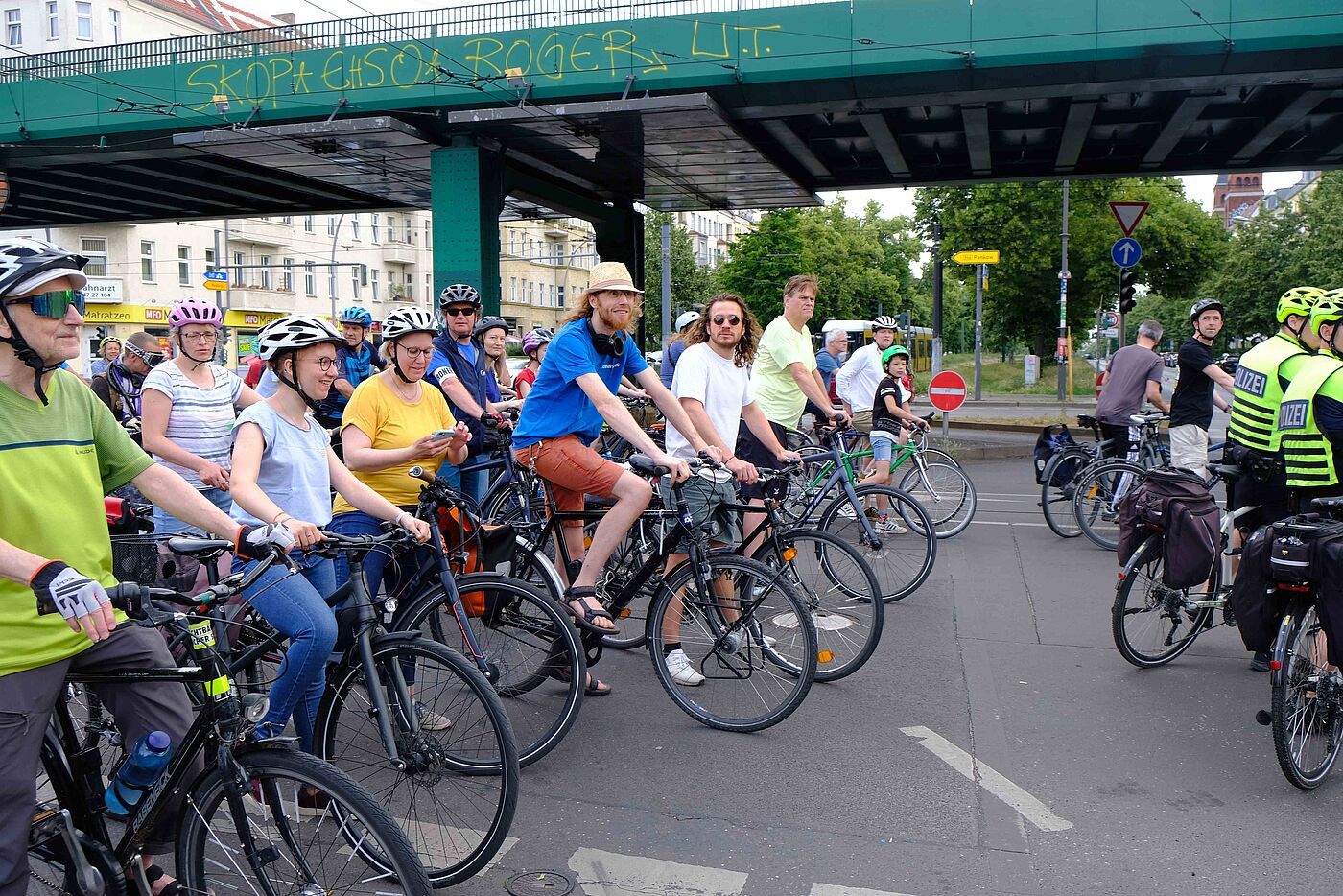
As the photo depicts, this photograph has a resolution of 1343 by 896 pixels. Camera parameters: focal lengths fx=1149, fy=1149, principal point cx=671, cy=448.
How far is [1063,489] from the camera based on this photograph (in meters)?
10.2

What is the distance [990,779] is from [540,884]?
6.36ft

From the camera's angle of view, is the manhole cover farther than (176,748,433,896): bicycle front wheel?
Yes

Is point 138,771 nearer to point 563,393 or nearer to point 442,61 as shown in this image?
point 563,393

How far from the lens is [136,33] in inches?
2016

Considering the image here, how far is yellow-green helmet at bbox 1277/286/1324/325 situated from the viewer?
5.74m

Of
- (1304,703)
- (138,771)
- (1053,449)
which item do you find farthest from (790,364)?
(138,771)

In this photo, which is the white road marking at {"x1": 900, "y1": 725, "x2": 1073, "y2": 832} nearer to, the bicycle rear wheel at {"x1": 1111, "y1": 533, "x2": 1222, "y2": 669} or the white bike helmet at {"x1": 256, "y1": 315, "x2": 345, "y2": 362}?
the bicycle rear wheel at {"x1": 1111, "y1": 533, "x2": 1222, "y2": 669}

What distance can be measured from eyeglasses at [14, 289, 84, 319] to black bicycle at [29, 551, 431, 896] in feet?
A: 2.37

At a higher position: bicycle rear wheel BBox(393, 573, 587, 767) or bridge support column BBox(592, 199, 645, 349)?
bridge support column BBox(592, 199, 645, 349)

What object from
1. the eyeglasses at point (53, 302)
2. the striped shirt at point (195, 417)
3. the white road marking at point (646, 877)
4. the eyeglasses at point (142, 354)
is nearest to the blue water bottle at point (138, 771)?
the eyeglasses at point (53, 302)

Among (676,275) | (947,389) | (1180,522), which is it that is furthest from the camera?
(676,275)

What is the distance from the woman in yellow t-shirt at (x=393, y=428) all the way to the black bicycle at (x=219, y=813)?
170 cm

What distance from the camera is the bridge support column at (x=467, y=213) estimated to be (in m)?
17.1

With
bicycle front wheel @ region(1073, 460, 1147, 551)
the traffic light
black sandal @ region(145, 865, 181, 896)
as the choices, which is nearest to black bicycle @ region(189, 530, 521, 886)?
black sandal @ region(145, 865, 181, 896)
